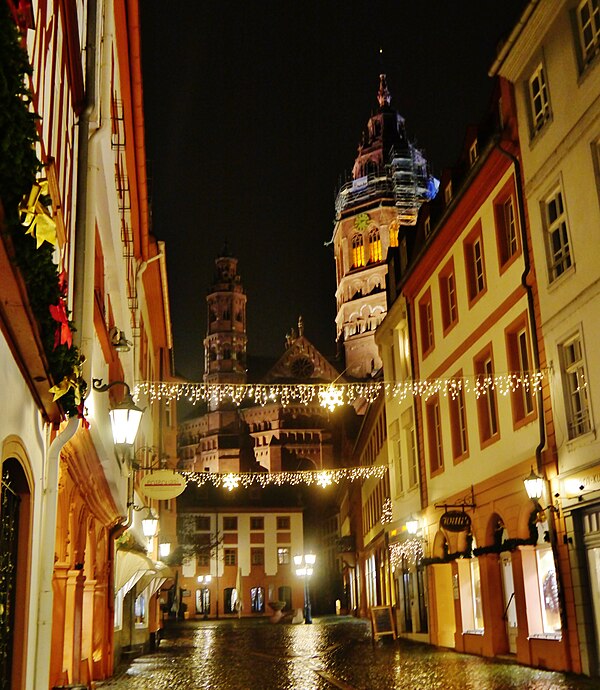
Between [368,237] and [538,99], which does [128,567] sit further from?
[368,237]

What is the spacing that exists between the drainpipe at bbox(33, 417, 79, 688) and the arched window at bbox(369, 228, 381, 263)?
89.0 meters

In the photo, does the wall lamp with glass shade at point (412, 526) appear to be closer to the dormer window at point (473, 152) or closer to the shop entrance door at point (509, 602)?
the shop entrance door at point (509, 602)

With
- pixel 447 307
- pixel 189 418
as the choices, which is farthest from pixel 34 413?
pixel 189 418

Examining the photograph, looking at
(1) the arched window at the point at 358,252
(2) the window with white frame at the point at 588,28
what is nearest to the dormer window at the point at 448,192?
(2) the window with white frame at the point at 588,28

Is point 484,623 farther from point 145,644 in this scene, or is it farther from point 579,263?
point 145,644

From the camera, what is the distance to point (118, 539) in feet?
68.6

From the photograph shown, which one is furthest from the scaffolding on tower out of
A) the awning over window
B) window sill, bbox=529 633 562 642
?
window sill, bbox=529 633 562 642

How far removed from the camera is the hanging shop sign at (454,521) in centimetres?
2164

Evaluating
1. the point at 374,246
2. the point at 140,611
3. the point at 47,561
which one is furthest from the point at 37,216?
the point at 374,246

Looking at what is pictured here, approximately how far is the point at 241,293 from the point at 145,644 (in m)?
84.4

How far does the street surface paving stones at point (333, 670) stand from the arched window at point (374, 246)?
69.9 m

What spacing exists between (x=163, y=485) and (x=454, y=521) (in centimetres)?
724

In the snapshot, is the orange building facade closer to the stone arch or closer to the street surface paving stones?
the stone arch

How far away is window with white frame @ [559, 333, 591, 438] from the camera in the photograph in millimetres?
16344
